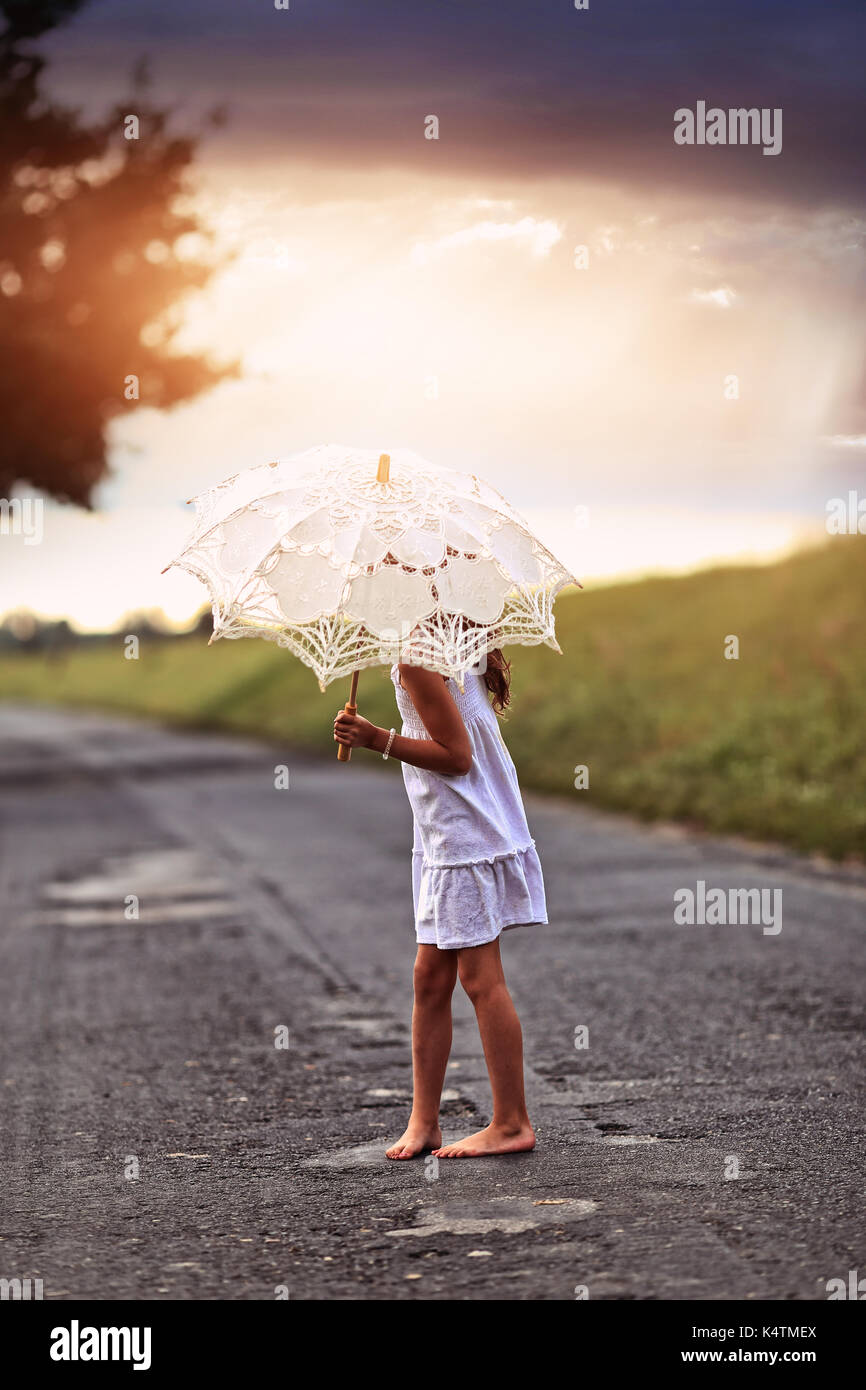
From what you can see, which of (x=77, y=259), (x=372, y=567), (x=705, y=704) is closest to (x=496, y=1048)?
(x=372, y=567)

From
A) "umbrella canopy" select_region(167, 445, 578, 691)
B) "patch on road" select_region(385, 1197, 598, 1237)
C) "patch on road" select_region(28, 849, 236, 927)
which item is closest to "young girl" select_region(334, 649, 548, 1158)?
"umbrella canopy" select_region(167, 445, 578, 691)

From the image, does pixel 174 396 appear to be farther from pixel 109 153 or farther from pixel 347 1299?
pixel 347 1299

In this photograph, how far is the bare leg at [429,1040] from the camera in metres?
4.98

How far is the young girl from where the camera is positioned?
4805 mm

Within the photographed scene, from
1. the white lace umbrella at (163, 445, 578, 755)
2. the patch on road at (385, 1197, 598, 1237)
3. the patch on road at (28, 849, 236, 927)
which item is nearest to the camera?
the patch on road at (385, 1197, 598, 1237)

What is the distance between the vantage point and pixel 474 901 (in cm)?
489

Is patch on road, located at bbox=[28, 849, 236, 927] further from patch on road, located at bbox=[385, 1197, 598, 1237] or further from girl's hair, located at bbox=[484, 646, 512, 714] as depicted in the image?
patch on road, located at bbox=[385, 1197, 598, 1237]

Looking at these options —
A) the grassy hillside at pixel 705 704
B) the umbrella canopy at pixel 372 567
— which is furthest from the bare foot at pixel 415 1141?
the grassy hillside at pixel 705 704

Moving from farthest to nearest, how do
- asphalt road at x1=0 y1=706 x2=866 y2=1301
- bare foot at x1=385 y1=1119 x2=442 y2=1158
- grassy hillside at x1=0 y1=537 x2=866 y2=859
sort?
grassy hillside at x1=0 y1=537 x2=866 y2=859 → bare foot at x1=385 y1=1119 x2=442 y2=1158 → asphalt road at x1=0 y1=706 x2=866 y2=1301

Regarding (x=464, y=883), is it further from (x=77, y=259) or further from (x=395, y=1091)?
(x=77, y=259)

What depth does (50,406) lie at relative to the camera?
23.4 metres

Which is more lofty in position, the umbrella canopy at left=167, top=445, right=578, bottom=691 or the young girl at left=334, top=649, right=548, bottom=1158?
the umbrella canopy at left=167, top=445, right=578, bottom=691

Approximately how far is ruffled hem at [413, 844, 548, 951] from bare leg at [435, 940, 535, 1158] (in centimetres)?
7
